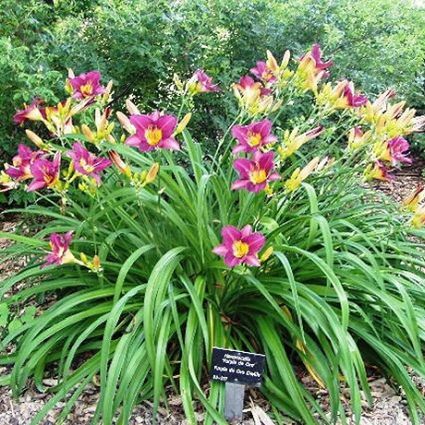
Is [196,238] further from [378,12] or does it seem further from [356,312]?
[378,12]

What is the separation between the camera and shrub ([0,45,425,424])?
1.75 meters

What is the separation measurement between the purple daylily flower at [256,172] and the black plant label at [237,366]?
51 centimetres

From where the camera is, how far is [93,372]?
1902 millimetres

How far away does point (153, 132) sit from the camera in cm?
168

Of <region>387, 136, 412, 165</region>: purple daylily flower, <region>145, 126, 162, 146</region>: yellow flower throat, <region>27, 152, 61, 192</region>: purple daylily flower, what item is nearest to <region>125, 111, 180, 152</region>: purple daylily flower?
<region>145, 126, 162, 146</region>: yellow flower throat

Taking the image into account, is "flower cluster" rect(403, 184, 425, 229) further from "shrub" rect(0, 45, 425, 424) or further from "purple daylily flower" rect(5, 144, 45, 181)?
"purple daylily flower" rect(5, 144, 45, 181)

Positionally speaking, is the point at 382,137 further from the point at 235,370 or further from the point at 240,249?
the point at 235,370

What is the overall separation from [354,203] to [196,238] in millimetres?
1026

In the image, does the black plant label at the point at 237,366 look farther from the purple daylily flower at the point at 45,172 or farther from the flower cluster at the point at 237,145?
the purple daylily flower at the point at 45,172

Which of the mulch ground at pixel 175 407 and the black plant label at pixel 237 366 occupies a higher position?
the black plant label at pixel 237 366

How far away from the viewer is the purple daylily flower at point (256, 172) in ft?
5.49

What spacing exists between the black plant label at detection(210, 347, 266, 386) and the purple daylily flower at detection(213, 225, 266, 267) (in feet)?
0.99

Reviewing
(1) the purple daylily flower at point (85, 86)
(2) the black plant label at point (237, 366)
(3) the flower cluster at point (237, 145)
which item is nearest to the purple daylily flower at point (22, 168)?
(3) the flower cluster at point (237, 145)

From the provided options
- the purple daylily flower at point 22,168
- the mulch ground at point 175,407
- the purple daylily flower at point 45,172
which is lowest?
the mulch ground at point 175,407
